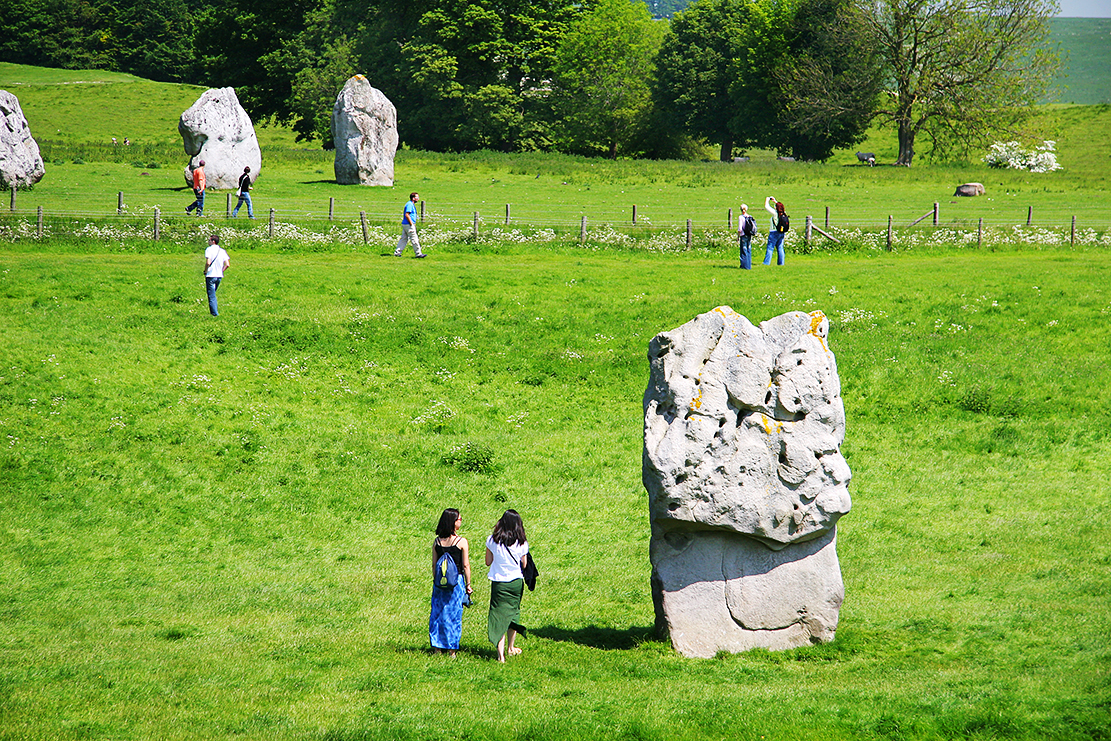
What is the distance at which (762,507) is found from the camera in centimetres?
1209

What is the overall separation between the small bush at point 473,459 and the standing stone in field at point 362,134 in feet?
142

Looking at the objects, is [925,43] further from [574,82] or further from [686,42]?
[574,82]

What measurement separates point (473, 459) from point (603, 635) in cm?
835

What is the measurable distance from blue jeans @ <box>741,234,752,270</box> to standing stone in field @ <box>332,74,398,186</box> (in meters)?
30.2

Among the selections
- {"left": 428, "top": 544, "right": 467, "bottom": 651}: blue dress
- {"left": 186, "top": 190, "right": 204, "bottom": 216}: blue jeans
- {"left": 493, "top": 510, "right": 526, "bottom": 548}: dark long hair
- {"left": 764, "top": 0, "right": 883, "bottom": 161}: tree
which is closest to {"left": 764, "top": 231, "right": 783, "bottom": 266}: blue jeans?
{"left": 186, "top": 190, "right": 204, "bottom": 216}: blue jeans

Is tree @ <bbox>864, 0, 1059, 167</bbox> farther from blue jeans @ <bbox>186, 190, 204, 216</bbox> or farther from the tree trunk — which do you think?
blue jeans @ <bbox>186, 190, 204, 216</bbox>

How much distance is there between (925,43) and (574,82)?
3190 centimetres

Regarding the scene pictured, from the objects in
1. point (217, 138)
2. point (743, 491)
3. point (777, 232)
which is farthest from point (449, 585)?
point (217, 138)

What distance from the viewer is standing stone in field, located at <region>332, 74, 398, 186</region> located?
60.2m

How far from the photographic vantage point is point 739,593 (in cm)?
1241

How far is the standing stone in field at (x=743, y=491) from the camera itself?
1214cm

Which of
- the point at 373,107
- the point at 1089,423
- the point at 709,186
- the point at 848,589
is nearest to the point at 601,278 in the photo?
the point at 1089,423

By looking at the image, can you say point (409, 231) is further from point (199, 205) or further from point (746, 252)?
point (746, 252)

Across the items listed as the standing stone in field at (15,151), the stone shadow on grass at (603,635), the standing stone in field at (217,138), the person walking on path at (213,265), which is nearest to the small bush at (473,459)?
the stone shadow on grass at (603,635)
